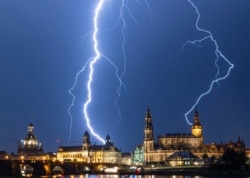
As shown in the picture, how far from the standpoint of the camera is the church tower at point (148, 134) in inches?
6752

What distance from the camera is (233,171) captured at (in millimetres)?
109750

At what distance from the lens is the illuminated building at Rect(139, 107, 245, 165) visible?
172m

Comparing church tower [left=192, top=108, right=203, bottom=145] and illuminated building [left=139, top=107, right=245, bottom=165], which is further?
church tower [left=192, top=108, right=203, bottom=145]

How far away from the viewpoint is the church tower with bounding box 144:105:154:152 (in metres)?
172

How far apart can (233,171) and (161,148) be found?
64.5m

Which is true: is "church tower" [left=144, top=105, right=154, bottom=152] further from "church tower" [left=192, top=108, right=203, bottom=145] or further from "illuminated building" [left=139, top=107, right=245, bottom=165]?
"church tower" [left=192, top=108, right=203, bottom=145]

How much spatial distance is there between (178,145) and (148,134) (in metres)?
10.7

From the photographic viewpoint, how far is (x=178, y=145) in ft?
578

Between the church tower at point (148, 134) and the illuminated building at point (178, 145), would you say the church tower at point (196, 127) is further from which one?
the church tower at point (148, 134)

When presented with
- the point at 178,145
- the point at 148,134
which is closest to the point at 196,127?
the point at 178,145

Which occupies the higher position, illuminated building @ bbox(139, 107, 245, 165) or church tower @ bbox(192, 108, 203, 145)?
church tower @ bbox(192, 108, 203, 145)

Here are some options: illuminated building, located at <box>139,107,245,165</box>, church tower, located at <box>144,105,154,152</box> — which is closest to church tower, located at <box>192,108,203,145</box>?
illuminated building, located at <box>139,107,245,165</box>

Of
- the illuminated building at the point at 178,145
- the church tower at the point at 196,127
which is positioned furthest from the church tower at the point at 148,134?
the church tower at the point at 196,127

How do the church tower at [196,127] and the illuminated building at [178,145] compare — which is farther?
the church tower at [196,127]
